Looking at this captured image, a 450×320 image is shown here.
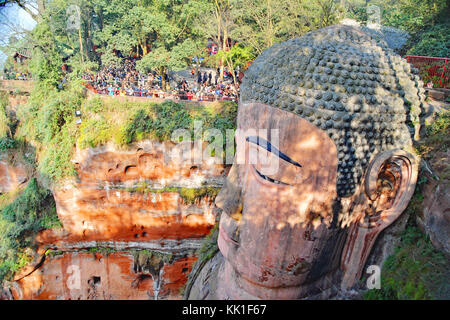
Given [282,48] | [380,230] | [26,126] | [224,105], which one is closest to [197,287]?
[380,230]

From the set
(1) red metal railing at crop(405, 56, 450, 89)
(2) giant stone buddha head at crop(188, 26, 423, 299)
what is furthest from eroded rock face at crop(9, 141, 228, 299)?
(2) giant stone buddha head at crop(188, 26, 423, 299)

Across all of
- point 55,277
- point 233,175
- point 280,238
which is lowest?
point 55,277

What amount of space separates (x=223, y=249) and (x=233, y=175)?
1.14 m

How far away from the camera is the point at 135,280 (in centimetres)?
1295

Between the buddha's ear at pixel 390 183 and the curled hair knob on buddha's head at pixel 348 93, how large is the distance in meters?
0.14

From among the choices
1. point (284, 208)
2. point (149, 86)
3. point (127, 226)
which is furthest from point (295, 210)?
point (149, 86)

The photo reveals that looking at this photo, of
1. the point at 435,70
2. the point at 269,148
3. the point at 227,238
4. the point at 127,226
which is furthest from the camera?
the point at 127,226

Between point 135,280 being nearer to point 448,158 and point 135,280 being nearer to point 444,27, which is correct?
point 448,158

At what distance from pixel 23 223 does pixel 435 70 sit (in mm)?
14584

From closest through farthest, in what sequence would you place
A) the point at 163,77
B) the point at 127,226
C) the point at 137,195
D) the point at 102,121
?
the point at 102,121, the point at 137,195, the point at 127,226, the point at 163,77

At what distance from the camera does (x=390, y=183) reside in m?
4.25

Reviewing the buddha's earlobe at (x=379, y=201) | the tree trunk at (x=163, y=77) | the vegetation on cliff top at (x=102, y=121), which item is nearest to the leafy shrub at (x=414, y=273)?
the buddha's earlobe at (x=379, y=201)

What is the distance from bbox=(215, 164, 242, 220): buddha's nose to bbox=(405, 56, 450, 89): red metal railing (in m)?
5.43

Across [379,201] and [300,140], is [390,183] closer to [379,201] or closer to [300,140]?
[379,201]
